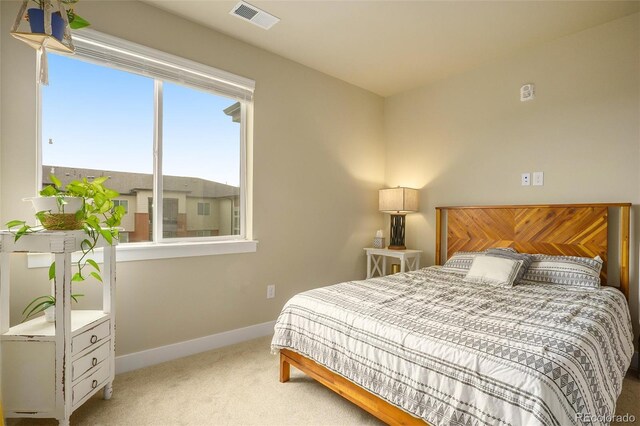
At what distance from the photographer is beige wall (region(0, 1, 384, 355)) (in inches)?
78.3

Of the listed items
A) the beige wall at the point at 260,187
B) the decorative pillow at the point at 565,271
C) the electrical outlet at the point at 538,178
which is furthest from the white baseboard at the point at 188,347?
the electrical outlet at the point at 538,178

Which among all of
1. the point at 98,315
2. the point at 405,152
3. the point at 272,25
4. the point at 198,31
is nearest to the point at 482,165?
the point at 405,152

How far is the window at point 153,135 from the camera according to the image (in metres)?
2.20

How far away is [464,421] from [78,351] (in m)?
1.85

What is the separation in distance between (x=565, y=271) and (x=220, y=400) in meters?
2.52

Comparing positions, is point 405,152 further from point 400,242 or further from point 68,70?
point 68,70

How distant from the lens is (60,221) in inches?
66.2

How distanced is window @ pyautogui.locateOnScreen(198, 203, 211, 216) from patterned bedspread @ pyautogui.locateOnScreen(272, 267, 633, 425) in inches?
48.3

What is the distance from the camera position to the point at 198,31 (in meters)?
2.67

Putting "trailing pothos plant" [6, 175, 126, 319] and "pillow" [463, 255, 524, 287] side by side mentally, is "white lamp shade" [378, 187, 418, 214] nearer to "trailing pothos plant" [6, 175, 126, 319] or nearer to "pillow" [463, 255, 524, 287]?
"pillow" [463, 255, 524, 287]

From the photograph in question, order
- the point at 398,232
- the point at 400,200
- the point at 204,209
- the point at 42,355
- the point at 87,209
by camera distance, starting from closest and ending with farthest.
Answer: the point at 42,355, the point at 87,209, the point at 204,209, the point at 400,200, the point at 398,232

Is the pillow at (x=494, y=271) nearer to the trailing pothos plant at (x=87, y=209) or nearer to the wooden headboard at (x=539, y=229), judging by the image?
the wooden headboard at (x=539, y=229)

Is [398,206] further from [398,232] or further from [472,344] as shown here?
[472,344]

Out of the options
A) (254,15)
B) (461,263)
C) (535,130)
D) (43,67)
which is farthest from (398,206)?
Result: (43,67)
